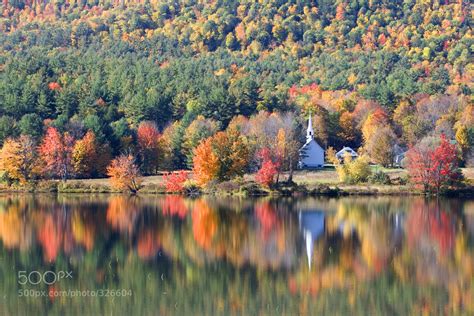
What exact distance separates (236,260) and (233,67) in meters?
108

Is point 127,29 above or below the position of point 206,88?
above

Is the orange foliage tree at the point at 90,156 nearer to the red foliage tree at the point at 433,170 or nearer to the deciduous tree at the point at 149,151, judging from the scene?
the deciduous tree at the point at 149,151

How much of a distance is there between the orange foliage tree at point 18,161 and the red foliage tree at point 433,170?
32456 mm

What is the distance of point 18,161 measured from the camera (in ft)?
255

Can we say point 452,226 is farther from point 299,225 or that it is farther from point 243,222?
point 243,222

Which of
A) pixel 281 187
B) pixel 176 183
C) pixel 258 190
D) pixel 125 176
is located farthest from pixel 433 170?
pixel 125 176

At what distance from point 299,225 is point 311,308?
21.6 meters

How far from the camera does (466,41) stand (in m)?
145

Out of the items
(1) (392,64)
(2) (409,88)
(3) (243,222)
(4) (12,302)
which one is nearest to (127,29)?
(1) (392,64)

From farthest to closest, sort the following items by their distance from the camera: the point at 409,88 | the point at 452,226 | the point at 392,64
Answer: the point at 392,64 < the point at 409,88 < the point at 452,226

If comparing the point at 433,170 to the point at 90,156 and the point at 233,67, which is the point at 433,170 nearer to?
the point at 90,156

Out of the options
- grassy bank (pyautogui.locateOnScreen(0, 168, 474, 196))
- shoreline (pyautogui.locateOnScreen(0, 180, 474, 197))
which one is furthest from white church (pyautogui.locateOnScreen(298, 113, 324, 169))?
shoreline (pyautogui.locateOnScreen(0, 180, 474, 197))

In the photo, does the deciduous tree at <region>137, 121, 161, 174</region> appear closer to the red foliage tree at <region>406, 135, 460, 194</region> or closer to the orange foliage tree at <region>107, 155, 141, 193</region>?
the orange foliage tree at <region>107, 155, 141, 193</region>

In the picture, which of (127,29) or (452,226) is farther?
(127,29)
